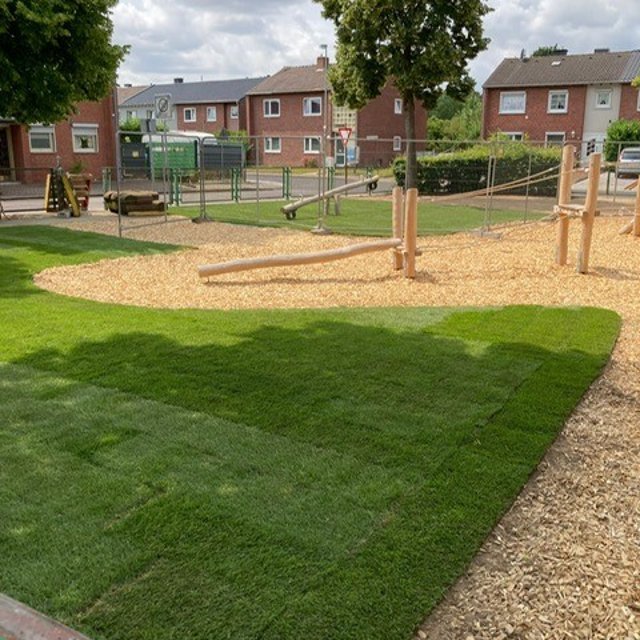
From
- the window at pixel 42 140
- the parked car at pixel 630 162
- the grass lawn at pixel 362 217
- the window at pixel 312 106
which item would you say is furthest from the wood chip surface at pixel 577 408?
the window at pixel 312 106

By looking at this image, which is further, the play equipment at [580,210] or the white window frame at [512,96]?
the white window frame at [512,96]

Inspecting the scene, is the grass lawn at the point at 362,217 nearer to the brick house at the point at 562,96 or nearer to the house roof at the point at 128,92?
the brick house at the point at 562,96

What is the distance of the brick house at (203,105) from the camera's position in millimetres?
57312

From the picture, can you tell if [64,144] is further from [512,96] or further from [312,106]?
[512,96]

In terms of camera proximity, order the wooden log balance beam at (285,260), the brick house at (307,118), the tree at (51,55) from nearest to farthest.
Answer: the wooden log balance beam at (285,260) → the tree at (51,55) → the brick house at (307,118)

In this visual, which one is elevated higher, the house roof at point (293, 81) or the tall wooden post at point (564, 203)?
the house roof at point (293, 81)

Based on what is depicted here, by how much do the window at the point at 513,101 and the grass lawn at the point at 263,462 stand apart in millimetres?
45402

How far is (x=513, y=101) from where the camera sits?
48.7 metres

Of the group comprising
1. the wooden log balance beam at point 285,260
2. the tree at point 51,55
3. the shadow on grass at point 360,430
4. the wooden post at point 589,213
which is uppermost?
the tree at point 51,55

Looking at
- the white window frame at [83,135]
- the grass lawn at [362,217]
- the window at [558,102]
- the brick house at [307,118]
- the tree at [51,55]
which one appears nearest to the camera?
the tree at [51,55]

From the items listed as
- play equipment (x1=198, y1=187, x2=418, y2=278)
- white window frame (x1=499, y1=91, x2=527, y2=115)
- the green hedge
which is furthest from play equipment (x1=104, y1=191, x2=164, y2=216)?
white window frame (x1=499, y1=91, x2=527, y2=115)

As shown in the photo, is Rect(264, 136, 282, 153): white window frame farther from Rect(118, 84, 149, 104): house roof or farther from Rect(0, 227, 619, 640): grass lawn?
Rect(0, 227, 619, 640): grass lawn

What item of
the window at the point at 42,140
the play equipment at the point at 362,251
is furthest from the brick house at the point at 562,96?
the play equipment at the point at 362,251

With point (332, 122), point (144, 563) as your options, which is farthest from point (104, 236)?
point (332, 122)
